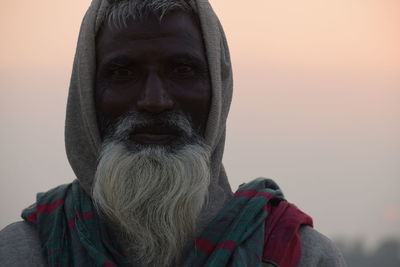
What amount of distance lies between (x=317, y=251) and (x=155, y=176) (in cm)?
76

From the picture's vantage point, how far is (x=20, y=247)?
8.55ft

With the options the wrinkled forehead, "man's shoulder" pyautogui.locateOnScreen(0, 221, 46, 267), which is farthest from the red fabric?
"man's shoulder" pyautogui.locateOnScreen(0, 221, 46, 267)

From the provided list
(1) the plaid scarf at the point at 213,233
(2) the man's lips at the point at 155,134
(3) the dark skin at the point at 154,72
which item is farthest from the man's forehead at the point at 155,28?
(1) the plaid scarf at the point at 213,233

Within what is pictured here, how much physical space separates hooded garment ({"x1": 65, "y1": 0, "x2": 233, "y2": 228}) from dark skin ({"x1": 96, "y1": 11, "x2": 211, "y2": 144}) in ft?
0.13

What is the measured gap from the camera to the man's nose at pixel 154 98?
2459mm

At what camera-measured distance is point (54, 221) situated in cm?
266

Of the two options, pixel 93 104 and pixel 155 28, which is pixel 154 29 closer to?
pixel 155 28

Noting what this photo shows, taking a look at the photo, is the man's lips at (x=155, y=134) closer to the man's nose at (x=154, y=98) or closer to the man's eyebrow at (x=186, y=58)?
the man's nose at (x=154, y=98)

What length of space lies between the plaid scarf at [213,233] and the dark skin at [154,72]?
1.31 feet

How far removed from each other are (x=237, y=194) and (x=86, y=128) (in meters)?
0.74

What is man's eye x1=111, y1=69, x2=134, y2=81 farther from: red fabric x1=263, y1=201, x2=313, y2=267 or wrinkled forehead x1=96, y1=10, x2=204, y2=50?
red fabric x1=263, y1=201, x2=313, y2=267

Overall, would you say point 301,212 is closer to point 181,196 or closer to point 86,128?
point 181,196

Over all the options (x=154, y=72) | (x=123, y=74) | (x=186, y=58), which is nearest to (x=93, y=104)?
(x=123, y=74)

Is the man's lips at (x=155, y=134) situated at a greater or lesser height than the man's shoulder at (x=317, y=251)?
greater
